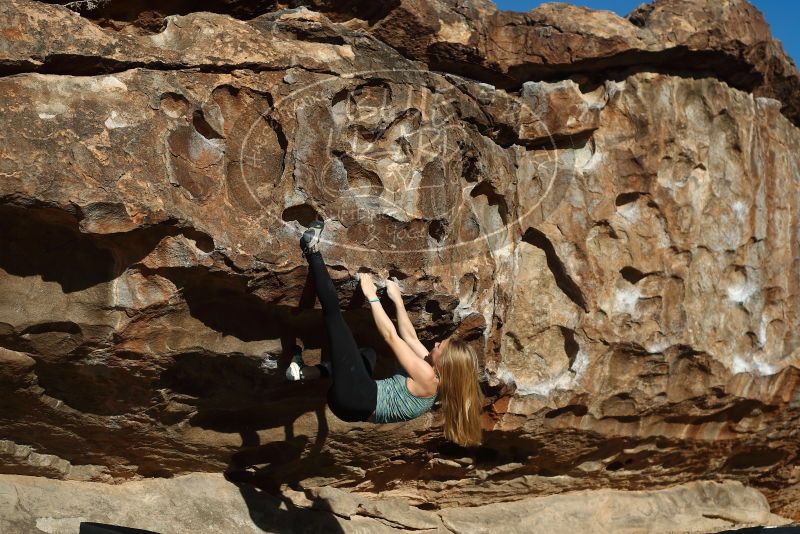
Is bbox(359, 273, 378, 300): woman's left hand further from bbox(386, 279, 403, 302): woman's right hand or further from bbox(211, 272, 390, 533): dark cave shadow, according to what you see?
bbox(211, 272, 390, 533): dark cave shadow

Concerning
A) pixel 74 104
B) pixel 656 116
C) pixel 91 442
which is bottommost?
pixel 91 442

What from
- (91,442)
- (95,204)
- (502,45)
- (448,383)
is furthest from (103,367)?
(502,45)

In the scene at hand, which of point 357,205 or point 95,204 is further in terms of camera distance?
point 357,205

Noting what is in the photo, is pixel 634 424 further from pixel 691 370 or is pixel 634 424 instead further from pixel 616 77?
pixel 616 77

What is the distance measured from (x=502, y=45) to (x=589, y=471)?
2755mm

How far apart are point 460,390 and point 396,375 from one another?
0.32m

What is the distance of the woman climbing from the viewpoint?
443cm

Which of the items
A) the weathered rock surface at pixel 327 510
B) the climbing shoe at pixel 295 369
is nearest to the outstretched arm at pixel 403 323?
the climbing shoe at pixel 295 369

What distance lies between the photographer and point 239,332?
471 centimetres

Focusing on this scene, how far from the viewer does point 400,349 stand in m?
4.59

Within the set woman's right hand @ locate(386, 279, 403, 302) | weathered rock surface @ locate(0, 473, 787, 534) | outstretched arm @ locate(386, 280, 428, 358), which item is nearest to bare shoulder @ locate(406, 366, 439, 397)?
outstretched arm @ locate(386, 280, 428, 358)

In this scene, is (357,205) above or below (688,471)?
above

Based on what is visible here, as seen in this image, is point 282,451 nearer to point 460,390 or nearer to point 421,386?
point 421,386

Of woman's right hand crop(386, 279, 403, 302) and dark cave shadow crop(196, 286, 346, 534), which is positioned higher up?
woman's right hand crop(386, 279, 403, 302)
